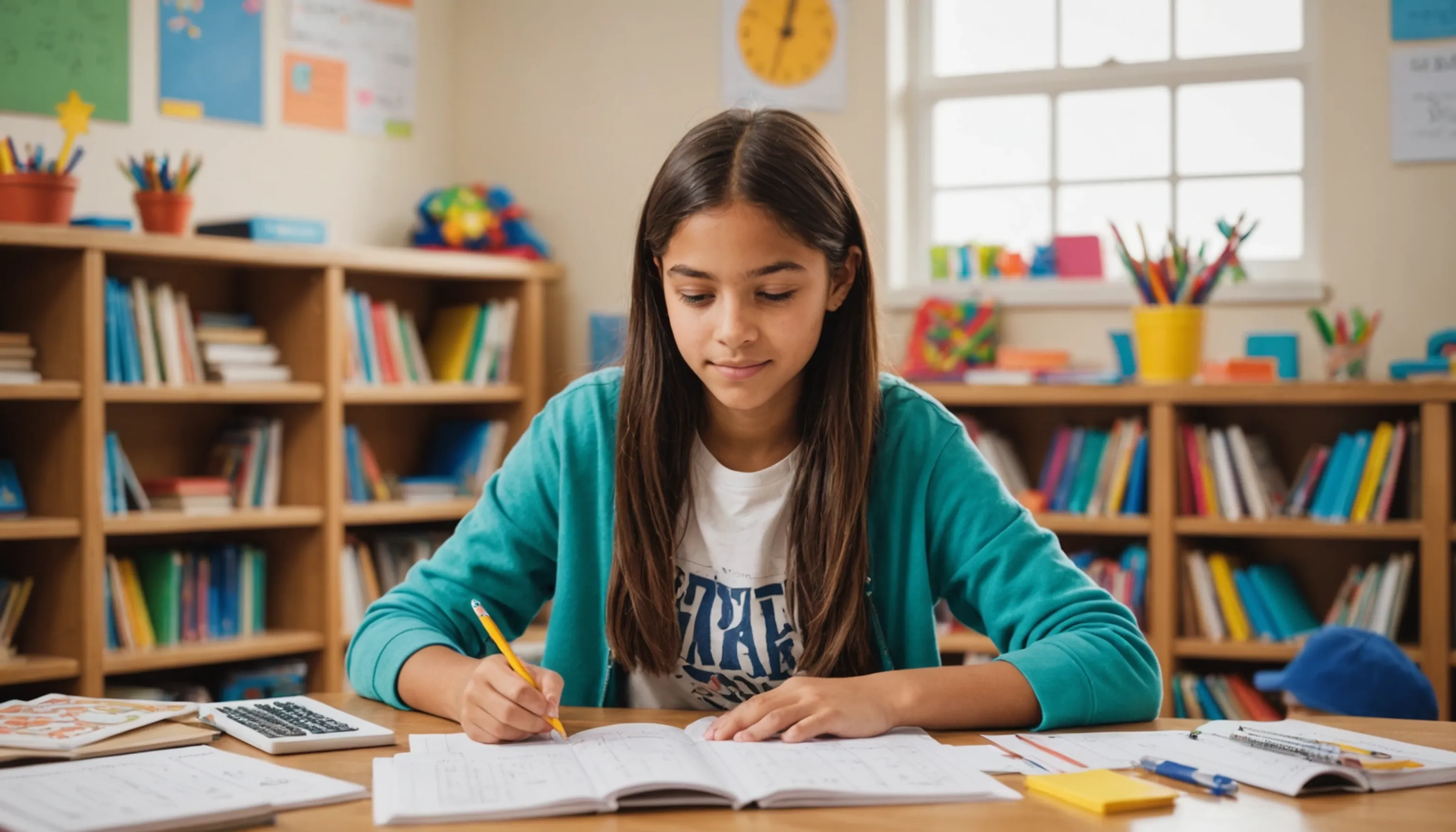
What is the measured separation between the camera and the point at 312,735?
1.24 meters

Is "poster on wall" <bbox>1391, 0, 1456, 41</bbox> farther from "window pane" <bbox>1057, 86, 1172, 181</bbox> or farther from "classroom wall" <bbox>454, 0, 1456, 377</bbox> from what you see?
"window pane" <bbox>1057, 86, 1172, 181</bbox>

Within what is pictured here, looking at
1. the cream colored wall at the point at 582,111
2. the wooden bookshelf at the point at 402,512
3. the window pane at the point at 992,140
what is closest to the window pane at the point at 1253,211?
the window pane at the point at 992,140

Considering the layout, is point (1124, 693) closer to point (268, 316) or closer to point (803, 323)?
point (803, 323)

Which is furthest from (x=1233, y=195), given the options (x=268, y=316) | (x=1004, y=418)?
(x=268, y=316)

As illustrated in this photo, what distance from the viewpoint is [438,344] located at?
3707mm

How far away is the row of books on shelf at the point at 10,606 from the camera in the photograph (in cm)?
277

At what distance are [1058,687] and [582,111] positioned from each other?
9.71 ft

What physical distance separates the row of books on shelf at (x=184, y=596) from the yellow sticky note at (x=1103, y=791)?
7.68 ft

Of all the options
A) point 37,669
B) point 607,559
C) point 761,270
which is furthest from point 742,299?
point 37,669

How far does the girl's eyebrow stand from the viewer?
1416mm

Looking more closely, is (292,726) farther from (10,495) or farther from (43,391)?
(10,495)

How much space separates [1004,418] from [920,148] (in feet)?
2.52

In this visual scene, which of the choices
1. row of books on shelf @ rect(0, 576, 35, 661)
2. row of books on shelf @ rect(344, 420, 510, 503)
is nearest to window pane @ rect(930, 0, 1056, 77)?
row of books on shelf @ rect(344, 420, 510, 503)

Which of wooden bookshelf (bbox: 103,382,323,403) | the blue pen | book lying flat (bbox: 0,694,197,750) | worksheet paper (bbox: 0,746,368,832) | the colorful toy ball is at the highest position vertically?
the colorful toy ball
